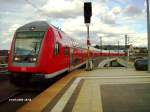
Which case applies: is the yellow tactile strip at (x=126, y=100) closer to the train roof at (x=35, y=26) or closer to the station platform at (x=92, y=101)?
the station platform at (x=92, y=101)

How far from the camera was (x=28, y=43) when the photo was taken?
810 inches

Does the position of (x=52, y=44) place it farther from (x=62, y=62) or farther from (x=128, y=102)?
(x=128, y=102)

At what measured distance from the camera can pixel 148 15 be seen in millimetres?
27203

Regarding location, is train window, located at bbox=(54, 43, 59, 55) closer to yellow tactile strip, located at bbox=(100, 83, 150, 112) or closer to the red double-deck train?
the red double-deck train

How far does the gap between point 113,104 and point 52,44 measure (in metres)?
9.14

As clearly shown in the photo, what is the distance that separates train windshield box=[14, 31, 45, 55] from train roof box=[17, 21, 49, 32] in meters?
0.33

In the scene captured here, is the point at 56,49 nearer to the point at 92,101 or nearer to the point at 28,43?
the point at 28,43

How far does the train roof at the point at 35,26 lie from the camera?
20977 millimetres

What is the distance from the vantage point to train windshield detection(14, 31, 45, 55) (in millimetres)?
20153

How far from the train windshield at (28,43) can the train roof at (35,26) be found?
1.07 feet

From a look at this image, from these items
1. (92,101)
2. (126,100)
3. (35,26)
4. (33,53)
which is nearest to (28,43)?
(33,53)

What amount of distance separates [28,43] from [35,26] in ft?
4.10

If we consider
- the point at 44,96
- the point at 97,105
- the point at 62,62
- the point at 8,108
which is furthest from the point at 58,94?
the point at 62,62

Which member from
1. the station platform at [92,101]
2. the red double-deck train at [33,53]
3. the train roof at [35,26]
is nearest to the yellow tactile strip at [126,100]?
the station platform at [92,101]
